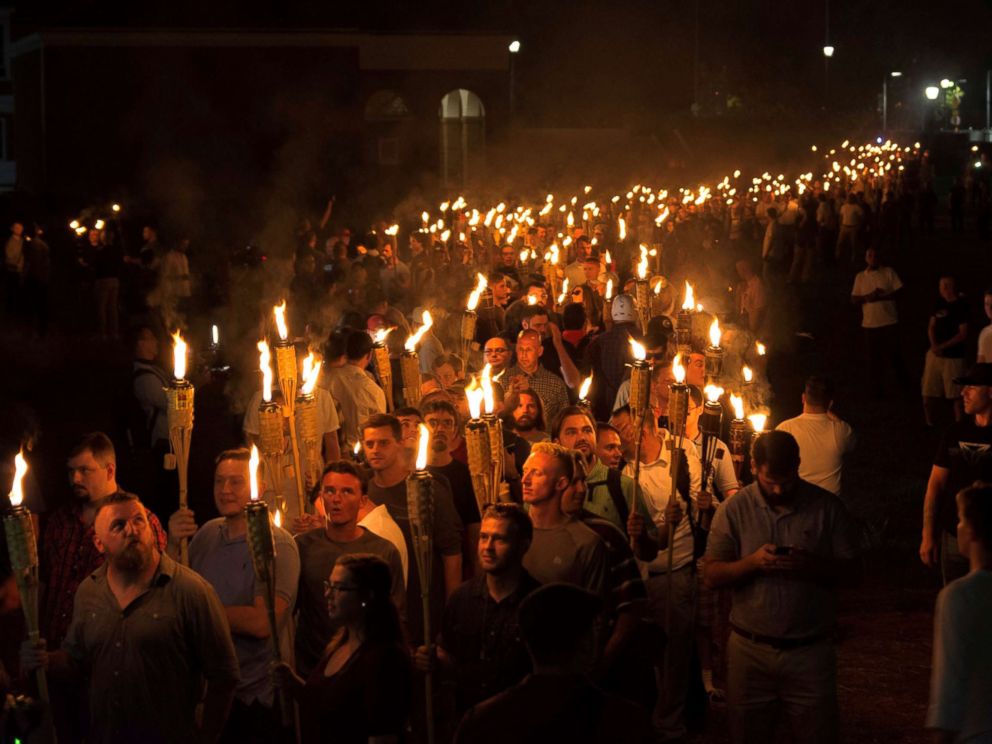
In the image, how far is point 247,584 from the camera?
240 inches

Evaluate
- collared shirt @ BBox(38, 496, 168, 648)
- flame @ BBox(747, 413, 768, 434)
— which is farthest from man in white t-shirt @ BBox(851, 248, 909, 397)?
collared shirt @ BBox(38, 496, 168, 648)

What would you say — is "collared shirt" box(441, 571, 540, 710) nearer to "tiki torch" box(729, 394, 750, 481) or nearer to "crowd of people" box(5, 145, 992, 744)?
"crowd of people" box(5, 145, 992, 744)

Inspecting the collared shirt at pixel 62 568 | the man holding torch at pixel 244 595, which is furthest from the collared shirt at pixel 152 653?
the collared shirt at pixel 62 568

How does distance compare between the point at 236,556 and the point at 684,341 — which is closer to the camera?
the point at 236,556

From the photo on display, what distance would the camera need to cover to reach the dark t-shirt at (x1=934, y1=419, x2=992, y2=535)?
27.1 ft

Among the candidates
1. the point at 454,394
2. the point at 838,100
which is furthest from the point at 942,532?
the point at 838,100

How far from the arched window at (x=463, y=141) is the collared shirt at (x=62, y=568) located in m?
41.5

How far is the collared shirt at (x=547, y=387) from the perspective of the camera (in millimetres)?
10086

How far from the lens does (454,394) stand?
9578 millimetres

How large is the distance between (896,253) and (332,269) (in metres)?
22.6

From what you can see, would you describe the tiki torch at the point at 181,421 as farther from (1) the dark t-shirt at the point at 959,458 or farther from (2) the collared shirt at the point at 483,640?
(1) the dark t-shirt at the point at 959,458

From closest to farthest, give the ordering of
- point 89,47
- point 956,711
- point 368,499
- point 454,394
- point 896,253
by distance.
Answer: point 956,711
point 368,499
point 454,394
point 896,253
point 89,47

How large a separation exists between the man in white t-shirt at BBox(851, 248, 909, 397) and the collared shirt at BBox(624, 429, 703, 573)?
1009 centimetres

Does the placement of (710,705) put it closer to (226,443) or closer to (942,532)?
(942,532)
